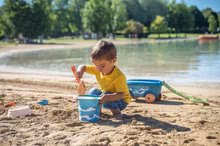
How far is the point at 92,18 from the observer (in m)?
71.6

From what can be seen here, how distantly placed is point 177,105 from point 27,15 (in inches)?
2063

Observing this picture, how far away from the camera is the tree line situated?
56.3 metres

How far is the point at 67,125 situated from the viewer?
482 cm

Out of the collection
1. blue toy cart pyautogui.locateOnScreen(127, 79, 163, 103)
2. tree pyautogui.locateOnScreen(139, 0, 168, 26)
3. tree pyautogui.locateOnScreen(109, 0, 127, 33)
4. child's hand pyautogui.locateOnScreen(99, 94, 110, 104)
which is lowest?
blue toy cart pyautogui.locateOnScreen(127, 79, 163, 103)

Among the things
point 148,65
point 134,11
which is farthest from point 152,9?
point 148,65

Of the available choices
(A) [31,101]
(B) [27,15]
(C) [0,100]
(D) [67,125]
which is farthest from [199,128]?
(B) [27,15]

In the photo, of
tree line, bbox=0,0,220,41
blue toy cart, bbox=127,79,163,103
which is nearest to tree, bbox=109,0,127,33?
tree line, bbox=0,0,220,41

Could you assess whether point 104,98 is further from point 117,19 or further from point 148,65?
point 117,19

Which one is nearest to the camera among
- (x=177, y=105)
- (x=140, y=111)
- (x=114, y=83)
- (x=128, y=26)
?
(x=114, y=83)

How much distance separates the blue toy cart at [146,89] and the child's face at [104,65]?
6.25 feet

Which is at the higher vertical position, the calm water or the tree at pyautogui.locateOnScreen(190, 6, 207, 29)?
the tree at pyautogui.locateOnScreen(190, 6, 207, 29)

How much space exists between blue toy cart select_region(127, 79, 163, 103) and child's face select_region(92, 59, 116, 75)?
1.91 meters

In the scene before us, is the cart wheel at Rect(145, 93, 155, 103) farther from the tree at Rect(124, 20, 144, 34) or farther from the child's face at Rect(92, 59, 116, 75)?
the tree at Rect(124, 20, 144, 34)

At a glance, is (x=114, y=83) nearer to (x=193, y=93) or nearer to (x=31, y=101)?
(x=31, y=101)
